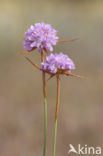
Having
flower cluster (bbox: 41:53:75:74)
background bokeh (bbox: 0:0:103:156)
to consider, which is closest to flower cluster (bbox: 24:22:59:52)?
flower cluster (bbox: 41:53:75:74)

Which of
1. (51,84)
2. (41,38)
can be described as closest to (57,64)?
(41,38)

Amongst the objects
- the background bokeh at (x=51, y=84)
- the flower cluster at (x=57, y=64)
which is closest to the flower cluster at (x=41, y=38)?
the flower cluster at (x=57, y=64)

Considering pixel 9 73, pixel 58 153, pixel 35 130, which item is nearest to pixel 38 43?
pixel 58 153

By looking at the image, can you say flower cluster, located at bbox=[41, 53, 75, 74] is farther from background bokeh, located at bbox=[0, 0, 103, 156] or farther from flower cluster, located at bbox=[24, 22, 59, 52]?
background bokeh, located at bbox=[0, 0, 103, 156]

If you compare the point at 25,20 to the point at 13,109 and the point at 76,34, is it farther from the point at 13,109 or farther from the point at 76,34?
the point at 13,109

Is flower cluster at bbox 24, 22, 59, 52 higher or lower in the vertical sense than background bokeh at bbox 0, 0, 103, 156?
lower

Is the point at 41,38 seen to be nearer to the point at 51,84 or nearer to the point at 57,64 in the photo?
the point at 57,64

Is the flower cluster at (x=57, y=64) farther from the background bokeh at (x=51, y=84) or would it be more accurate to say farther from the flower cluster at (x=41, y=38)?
the background bokeh at (x=51, y=84)
